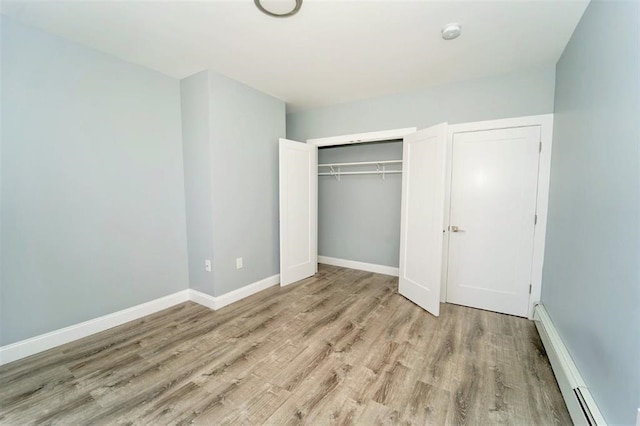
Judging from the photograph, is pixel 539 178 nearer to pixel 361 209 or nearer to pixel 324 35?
pixel 361 209

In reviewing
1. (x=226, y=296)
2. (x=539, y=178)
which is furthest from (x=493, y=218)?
(x=226, y=296)

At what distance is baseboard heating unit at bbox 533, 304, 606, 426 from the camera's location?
4.44 feet

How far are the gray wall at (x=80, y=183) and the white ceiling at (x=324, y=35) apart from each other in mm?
271

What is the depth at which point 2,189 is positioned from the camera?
197 cm

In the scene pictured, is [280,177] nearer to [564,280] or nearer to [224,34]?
[224,34]

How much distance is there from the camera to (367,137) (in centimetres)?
372

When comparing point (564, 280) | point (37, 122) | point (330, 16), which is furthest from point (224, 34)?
point (564, 280)

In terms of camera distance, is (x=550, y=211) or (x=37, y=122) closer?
(x=37, y=122)

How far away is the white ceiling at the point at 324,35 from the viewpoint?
1.86m

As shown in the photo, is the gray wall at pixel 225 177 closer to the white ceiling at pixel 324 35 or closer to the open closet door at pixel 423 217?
the white ceiling at pixel 324 35

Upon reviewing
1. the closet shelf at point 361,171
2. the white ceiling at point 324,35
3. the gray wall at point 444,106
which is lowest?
the closet shelf at point 361,171

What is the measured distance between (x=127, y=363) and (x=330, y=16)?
3.04m

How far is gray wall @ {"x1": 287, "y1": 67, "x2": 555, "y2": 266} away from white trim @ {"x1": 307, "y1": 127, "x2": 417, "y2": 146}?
8 cm

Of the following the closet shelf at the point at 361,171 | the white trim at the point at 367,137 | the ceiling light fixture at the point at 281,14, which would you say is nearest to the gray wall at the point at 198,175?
the ceiling light fixture at the point at 281,14
